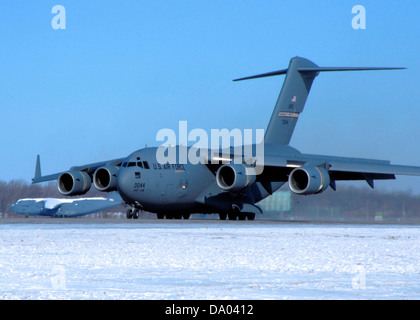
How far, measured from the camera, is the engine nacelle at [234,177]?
100 ft

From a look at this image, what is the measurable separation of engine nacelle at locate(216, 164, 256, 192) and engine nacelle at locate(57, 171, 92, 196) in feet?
25.0

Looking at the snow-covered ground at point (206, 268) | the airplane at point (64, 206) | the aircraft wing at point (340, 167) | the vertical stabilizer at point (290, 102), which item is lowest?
the airplane at point (64, 206)

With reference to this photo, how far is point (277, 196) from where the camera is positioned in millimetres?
40969

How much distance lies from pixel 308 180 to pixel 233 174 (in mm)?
3362

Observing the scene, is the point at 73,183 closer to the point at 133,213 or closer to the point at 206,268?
the point at 133,213

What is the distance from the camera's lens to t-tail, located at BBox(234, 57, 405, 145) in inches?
1480

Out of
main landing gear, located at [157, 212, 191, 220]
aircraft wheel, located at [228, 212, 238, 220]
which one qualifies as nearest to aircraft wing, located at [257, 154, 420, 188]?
aircraft wheel, located at [228, 212, 238, 220]

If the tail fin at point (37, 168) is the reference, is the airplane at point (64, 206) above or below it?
below

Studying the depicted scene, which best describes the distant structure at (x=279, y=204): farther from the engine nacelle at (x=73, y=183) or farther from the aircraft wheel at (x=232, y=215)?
the engine nacelle at (x=73, y=183)

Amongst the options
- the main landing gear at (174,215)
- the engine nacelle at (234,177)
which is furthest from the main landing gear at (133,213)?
the engine nacelle at (234,177)

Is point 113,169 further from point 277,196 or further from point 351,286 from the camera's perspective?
point 351,286

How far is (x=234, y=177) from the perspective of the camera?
30.7 m
